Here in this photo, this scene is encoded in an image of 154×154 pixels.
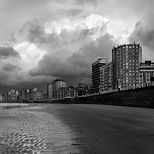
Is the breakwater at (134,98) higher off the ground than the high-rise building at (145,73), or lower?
lower

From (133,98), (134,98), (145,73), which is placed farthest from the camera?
(145,73)

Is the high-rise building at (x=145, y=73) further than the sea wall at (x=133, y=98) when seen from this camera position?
Yes

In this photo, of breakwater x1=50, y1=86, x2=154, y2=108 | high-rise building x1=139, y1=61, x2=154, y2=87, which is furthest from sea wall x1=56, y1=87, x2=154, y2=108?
high-rise building x1=139, y1=61, x2=154, y2=87

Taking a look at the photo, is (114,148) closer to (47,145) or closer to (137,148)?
(137,148)

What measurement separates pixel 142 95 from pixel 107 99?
38188mm

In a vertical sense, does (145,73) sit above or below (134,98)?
above

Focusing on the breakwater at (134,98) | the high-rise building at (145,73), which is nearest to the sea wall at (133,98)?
the breakwater at (134,98)

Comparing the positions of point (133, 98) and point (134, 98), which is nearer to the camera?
point (134, 98)

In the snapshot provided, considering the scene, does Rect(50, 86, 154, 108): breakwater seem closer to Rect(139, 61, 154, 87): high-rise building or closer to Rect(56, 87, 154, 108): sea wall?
Rect(56, 87, 154, 108): sea wall

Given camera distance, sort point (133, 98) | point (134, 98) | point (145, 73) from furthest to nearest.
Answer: point (145, 73)
point (133, 98)
point (134, 98)

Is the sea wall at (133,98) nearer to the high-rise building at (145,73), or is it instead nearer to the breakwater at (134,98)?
the breakwater at (134,98)

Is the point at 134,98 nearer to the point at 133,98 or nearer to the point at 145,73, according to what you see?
the point at 133,98

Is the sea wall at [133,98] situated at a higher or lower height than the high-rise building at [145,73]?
lower

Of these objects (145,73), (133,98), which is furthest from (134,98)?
(145,73)
